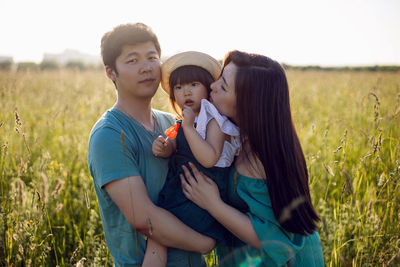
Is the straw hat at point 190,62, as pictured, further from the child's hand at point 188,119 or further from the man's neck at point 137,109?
the child's hand at point 188,119

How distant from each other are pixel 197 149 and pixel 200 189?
0.77 feet

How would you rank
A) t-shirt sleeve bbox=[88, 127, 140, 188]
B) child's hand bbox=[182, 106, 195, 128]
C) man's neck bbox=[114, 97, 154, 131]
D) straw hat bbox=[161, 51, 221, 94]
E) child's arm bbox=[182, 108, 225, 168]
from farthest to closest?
1. straw hat bbox=[161, 51, 221, 94]
2. man's neck bbox=[114, 97, 154, 131]
3. child's hand bbox=[182, 106, 195, 128]
4. child's arm bbox=[182, 108, 225, 168]
5. t-shirt sleeve bbox=[88, 127, 140, 188]

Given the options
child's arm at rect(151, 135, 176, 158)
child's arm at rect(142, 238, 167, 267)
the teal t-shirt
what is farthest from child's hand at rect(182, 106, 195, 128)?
child's arm at rect(142, 238, 167, 267)

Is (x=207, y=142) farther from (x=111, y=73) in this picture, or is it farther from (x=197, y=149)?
→ (x=111, y=73)

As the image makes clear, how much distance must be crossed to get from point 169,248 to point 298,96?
6.34 m

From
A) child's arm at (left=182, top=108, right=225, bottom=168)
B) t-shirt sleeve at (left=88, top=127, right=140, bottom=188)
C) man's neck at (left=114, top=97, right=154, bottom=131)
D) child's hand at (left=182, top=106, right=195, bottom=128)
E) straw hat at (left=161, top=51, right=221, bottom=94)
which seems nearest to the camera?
t-shirt sleeve at (left=88, top=127, right=140, bottom=188)

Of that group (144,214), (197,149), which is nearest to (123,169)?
(144,214)

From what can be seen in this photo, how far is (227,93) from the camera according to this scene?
183cm

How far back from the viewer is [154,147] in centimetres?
188

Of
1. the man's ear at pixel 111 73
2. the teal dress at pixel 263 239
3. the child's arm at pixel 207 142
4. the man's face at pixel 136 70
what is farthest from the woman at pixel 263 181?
the man's ear at pixel 111 73

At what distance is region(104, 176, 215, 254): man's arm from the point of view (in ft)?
5.40

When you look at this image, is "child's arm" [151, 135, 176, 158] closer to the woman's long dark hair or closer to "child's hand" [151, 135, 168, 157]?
"child's hand" [151, 135, 168, 157]

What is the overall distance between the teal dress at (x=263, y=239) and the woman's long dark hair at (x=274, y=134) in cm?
6

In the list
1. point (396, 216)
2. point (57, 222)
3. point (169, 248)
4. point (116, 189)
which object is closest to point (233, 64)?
point (116, 189)
